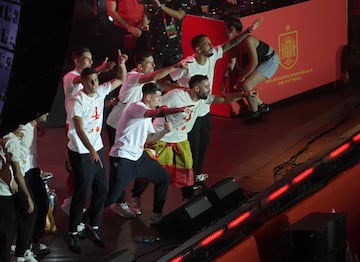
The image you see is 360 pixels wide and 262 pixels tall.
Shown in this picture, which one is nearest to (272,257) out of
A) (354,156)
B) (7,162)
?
(354,156)

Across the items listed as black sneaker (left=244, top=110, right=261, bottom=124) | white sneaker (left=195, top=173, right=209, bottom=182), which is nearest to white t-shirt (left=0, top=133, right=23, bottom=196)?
white sneaker (left=195, top=173, right=209, bottom=182)

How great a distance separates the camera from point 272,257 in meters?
5.88

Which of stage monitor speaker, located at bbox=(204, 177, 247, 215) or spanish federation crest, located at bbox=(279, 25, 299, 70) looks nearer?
stage monitor speaker, located at bbox=(204, 177, 247, 215)

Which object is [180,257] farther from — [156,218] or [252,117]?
[252,117]

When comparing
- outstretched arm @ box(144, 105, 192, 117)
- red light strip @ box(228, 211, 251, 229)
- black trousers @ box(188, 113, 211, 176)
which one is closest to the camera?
red light strip @ box(228, 211, 251, 229)

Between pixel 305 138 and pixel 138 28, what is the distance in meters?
2.18

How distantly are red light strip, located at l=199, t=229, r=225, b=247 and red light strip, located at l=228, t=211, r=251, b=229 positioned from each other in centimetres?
12

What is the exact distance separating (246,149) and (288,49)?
202 cm

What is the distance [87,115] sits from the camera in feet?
23.6

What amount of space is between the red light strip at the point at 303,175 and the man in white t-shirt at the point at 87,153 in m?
1.57

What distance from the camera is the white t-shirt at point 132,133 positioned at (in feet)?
24.7

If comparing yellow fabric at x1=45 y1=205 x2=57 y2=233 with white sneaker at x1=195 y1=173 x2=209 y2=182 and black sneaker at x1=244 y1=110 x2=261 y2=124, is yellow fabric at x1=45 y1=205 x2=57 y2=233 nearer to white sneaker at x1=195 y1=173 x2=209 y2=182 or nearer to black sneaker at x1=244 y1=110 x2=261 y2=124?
white sneaker at x1=195 y1=173 x2=209 y2=182

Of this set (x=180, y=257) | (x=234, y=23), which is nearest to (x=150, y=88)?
(x=180, y=257)

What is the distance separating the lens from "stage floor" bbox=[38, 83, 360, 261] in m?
A: 7.67
